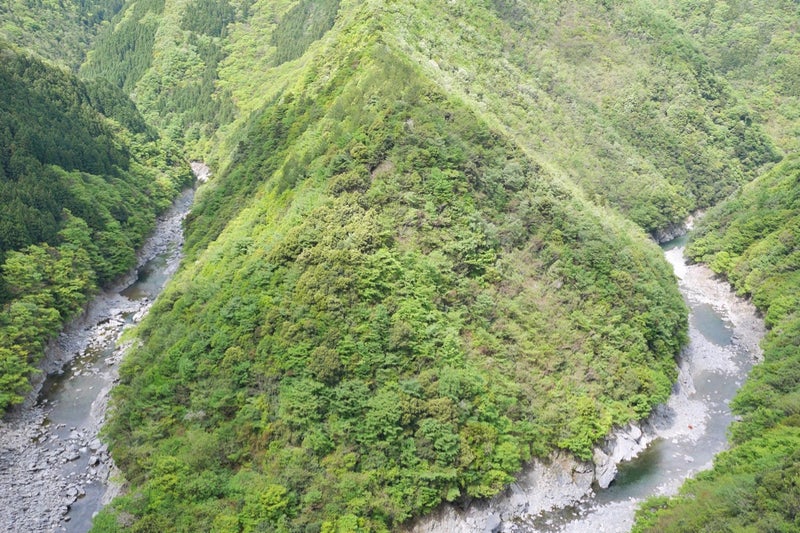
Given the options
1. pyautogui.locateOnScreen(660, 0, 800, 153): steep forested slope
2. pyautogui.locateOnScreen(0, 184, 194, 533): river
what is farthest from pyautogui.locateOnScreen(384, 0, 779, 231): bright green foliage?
pyautogui.locateOnScreen(0, 184, 194, 533): river

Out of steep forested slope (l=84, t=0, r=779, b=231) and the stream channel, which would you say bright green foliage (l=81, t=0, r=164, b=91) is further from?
the stream channel

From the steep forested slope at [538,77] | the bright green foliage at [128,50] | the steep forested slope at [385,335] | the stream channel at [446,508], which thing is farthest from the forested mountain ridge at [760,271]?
the bright green foliage at [128,50]

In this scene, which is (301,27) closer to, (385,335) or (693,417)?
(385,335)

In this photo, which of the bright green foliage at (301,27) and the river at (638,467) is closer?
the river at (638,467)

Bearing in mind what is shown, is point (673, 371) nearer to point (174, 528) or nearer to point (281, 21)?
point (174, 528)

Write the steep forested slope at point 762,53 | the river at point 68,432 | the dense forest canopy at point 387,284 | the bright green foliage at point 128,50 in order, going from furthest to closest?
the bright green foliage at point 128,50
the steep forested slope at point 762,53
the river at point 68,432
the dense forest canopy at point 387,284

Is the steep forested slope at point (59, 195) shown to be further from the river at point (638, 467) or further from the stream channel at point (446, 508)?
the river at point (638, 467)

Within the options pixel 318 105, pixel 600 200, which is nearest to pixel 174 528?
pixel 318 105

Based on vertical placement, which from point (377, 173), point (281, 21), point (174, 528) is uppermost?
point (377, 173)
